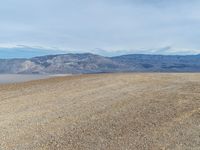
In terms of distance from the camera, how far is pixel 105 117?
17.0m

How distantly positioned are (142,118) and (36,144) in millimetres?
4572

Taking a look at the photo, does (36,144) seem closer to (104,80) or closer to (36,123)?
(36,123)

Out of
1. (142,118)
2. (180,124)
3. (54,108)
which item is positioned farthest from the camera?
(54,108)

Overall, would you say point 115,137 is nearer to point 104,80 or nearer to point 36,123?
point 36,123

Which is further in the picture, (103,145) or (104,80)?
(104,80)

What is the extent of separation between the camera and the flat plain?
14.1 m

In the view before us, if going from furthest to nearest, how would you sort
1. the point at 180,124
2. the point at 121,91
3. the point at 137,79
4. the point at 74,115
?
1. the point at 137,79
2. the point at 121,91
3. the point at 74,115
4. the point at 180,124

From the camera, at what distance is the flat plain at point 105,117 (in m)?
14.1

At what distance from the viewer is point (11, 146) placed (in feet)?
46.2

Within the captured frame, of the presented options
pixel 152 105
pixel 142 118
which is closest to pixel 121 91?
pixel 152 105

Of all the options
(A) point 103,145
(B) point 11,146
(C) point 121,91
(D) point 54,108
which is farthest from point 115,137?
(C) point 121,91

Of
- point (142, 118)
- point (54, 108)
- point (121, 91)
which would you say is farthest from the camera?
point (121, 91)

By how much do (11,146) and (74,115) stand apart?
416 centimetres

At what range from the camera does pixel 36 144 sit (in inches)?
559
